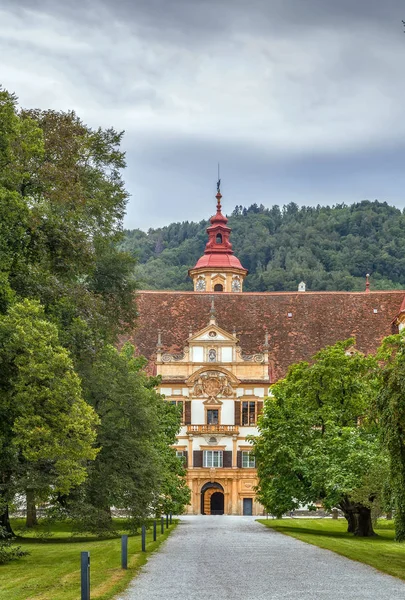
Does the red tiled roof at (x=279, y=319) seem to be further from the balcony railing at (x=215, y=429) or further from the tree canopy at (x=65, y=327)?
the tree canopy at (x=65, y=327)

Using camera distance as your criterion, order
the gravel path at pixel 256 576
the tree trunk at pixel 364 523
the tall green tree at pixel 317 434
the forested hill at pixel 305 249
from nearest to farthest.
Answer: the gravel path at pixel 256 576
the tree trunk at pixel 364 523
the tall green tree at pixel 317 434
the forested hill at pixel 305 249

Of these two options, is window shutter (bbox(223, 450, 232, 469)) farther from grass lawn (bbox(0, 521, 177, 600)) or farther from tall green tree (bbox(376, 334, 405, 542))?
tall green tree (bbox(376, 334, 405, 542))

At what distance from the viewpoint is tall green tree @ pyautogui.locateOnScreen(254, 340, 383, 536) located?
45.8 meters

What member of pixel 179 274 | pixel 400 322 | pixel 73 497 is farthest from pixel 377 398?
pixel 179 274

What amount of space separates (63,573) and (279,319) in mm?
63268

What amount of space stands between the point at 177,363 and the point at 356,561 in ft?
181

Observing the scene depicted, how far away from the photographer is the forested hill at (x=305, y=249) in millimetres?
156150

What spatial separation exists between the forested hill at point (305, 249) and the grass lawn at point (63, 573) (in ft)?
391

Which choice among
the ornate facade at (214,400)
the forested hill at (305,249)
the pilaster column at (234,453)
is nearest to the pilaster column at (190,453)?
the ornate facade at (214,400)

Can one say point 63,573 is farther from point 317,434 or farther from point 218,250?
point 218,250

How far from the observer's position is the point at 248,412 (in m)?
80.9

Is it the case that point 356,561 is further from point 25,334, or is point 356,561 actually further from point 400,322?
point 400,322

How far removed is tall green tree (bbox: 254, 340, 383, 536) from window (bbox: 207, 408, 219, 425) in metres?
28.4

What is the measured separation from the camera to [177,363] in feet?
266
